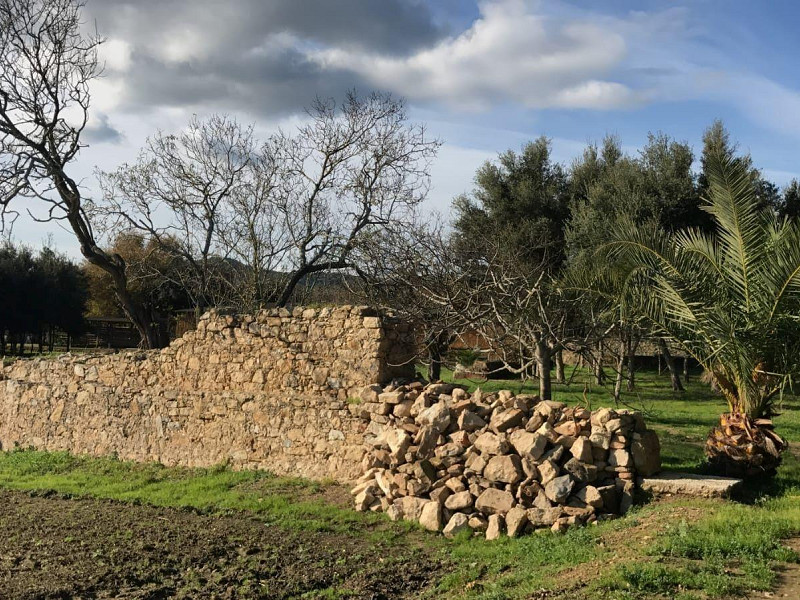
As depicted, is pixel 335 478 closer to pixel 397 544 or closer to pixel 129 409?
pixel 397 544

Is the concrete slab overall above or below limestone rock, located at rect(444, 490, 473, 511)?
above

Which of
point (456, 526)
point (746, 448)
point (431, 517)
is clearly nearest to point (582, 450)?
point (456, 526)

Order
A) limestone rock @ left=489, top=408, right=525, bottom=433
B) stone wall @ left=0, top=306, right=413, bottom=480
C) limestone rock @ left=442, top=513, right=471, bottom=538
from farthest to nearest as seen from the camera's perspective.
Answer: stone wall @ left=0, top=306, right=413, bottom=480 → limestone rock @ left=489, top=408, right=525, bottom=433 → limestone rock @ left=442, top=513, right=471, bottom=538

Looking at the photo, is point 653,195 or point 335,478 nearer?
point 335,478

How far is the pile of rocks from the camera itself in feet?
26.3

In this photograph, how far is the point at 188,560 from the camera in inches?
297

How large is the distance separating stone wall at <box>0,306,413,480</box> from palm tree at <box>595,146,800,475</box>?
379 cm

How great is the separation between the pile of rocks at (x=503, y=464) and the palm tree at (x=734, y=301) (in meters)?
1.18

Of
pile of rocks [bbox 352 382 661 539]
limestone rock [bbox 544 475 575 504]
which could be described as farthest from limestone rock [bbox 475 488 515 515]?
limestone rock [bbox 544 475 575 504]

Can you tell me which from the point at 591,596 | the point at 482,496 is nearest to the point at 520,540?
the point at 482,496

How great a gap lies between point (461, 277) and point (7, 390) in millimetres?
9902

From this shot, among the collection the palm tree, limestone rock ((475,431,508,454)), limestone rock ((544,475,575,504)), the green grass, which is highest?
the palm tree

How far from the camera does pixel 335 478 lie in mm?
10539

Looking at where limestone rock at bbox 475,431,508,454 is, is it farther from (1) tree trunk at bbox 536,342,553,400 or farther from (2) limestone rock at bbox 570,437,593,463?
(1) tree trunk at bbox 536,342,553,400
